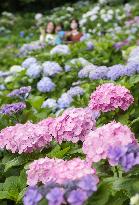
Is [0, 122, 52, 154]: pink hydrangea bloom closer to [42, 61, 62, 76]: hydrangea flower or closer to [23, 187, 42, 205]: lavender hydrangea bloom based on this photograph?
[23, 187, 42, 205]: lavender hydrangea bloom

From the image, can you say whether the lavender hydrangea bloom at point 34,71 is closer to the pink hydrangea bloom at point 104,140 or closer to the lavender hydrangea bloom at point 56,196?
the pink hydrangea bloom at point 104,140

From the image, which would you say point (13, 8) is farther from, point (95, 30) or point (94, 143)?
point (94, 143)

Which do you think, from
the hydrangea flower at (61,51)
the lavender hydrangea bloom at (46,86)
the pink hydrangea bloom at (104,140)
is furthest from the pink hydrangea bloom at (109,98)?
the hydrangea flower at (61,51)

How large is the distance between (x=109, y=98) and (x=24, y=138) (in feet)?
1.94

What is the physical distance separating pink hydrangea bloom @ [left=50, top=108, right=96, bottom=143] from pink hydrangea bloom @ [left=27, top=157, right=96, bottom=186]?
569 mm

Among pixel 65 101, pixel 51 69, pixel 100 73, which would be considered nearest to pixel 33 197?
pixel 65 101

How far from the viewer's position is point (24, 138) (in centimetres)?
339

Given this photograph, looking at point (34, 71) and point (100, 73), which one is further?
point (34, 71)

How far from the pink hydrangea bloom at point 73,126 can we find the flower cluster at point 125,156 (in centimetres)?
93

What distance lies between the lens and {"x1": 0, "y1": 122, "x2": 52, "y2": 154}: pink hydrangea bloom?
134 inches

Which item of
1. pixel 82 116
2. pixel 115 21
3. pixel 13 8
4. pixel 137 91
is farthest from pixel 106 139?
pixel 13 8

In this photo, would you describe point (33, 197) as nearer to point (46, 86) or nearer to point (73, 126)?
point (73, 126)

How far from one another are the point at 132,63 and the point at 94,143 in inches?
79.0

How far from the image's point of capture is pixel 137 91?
4414 mm
